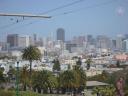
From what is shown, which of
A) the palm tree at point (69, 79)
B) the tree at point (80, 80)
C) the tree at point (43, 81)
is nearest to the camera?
the tree at point (43, 81)

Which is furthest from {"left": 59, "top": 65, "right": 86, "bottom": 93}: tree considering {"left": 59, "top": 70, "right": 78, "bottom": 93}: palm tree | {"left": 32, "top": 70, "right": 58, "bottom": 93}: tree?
{"left": 32, "top": 70, "right": 58, "bottom": 93}: tree

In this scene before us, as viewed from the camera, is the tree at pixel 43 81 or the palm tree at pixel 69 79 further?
the palm tree at pixel 69 79

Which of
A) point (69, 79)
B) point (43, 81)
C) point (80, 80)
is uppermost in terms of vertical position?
point (69, 79)

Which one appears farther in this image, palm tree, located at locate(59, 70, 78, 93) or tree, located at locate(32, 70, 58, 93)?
palm tree, located at locate(59, 70, 78, 93)

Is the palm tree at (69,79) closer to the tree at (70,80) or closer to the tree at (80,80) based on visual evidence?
the tree at (70,80)

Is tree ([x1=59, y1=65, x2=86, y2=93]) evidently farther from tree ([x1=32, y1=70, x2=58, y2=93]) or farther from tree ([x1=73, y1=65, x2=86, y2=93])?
tree ([x1=32, y1=70, x2=58, y2=93])

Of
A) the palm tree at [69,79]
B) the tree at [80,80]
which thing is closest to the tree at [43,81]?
the palm tree at [69,79]

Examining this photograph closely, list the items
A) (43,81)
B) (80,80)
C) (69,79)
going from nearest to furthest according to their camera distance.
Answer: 1. (43,81)
2. (69,79)
3. (80,80)

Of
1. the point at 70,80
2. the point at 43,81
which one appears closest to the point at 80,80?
the point at 70,80

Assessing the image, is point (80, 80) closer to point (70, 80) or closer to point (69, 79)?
point (70, 80)

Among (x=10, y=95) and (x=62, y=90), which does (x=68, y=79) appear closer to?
(x=62, y=90)

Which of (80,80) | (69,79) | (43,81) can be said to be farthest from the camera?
(80,80)

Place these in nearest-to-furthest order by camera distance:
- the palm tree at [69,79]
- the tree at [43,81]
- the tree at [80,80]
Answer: the tree at [43,81], the palm tree at [69,79], the tree at [80,80]
